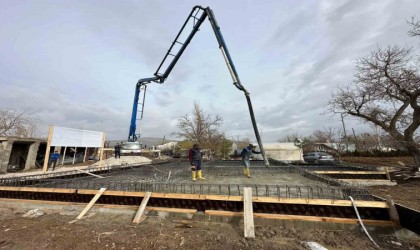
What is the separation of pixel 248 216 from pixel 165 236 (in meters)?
1.68

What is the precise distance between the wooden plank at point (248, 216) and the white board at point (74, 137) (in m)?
9.79

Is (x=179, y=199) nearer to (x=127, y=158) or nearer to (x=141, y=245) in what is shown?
(x=141, y=245)

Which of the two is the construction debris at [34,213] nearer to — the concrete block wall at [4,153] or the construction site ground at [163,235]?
the construction site ground at [163,235]

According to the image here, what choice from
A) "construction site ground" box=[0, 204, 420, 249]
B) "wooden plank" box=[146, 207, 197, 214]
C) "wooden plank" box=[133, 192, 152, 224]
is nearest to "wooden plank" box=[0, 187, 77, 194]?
"construction site ground" box=[0, 204, 420, 249]

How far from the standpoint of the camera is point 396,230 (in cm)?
404

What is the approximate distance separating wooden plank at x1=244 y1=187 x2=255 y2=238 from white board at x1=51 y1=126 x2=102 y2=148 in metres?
9.79

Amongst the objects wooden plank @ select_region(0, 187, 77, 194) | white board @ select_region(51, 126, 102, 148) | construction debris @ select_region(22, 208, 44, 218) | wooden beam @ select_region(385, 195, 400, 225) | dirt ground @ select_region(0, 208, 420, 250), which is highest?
white board @ select_region(51, 126, 102, 148)

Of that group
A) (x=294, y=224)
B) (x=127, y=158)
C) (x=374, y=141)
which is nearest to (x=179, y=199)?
(x=294, y=224)

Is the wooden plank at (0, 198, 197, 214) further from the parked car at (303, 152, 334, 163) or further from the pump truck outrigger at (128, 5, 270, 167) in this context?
the parked car at (303, 152, 334, 163)

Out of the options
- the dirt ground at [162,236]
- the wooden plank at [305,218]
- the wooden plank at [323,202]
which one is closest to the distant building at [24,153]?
the dirt ground at [162,236]

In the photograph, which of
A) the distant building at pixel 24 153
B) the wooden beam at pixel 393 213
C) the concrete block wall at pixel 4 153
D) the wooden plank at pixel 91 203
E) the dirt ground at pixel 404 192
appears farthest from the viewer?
the distant building at pixel 24 153

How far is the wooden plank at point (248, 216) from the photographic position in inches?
155

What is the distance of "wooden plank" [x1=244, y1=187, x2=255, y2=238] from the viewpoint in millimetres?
3933

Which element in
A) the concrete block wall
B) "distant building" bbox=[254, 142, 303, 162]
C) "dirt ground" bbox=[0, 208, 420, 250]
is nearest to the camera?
"dirt ground" bbox=[0, 208, 420, 250]
